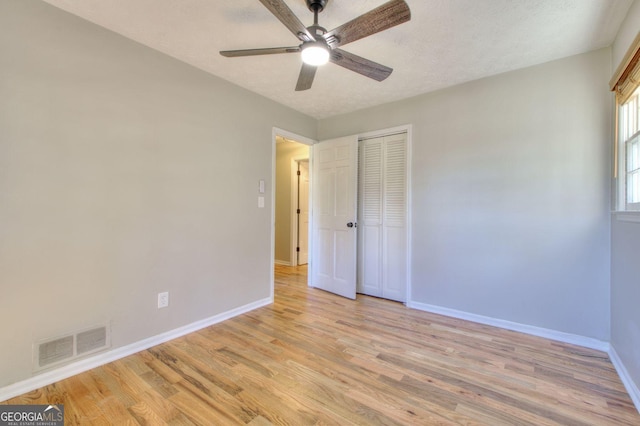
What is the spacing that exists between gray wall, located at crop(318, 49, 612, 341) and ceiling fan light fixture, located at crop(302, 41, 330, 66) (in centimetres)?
180

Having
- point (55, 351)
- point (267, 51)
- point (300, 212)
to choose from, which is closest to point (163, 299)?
point (55, 351)

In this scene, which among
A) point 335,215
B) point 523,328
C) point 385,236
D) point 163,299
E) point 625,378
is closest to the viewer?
point 625,378

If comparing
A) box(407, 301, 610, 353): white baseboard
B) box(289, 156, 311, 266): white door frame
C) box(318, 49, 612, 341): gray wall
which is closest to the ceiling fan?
box(318, 49, 612, 341): gray wall

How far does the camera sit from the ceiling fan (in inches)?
54.8

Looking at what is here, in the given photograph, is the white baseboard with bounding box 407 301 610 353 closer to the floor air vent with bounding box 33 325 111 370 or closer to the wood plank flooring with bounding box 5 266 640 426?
the wood plank flooring with bounding box 5 266 640 426

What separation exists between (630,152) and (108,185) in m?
3.68

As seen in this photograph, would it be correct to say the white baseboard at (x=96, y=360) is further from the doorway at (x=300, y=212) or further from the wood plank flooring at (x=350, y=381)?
the doorway at (x=300, y=212)

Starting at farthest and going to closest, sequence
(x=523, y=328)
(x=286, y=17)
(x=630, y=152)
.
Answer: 1. (x=523, y=328)
2. (x=630, y=152)
3. (x=286, y=17)

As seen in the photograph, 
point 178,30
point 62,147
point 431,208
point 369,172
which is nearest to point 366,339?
point 431,208

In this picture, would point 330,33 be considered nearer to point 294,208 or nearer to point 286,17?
point 286,17

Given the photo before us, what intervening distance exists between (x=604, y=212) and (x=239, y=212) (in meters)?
3.19

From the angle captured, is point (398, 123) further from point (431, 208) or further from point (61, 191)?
point (61, 191)

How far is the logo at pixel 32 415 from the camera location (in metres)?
1.48

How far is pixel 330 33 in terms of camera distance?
1.61 meters
